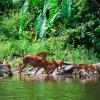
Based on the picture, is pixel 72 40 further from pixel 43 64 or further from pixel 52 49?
pixel 43 64

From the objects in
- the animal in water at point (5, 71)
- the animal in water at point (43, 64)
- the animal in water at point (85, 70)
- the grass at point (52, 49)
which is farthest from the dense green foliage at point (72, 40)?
the animal in water at point (5, 71)

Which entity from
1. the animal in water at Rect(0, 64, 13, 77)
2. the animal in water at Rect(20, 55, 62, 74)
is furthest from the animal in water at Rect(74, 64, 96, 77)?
the animal in water at Rect(0, 64, 13, 77)

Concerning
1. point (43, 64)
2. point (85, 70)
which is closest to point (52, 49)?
point (43, 64)

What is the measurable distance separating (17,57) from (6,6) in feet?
30.7

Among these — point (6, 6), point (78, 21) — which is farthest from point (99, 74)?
point (6, 6)

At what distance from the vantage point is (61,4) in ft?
15.5

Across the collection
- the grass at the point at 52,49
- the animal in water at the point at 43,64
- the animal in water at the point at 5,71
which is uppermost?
the grass at the point at 52,49

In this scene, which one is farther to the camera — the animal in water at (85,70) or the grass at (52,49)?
the grass at (52,49)

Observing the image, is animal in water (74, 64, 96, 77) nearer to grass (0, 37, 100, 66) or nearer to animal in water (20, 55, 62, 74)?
animal in water (20, 55, 62, 74)

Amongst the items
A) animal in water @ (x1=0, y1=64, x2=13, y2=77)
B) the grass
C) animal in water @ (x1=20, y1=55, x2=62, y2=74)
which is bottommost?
animal in water @ (x1=0, y1=64, x2=13, y2=77)

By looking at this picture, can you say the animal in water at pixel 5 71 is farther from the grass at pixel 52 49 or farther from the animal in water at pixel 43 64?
the grass at pixel 52 49

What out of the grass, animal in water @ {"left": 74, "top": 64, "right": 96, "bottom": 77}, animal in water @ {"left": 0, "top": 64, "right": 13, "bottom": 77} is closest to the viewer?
animal in water @ {"left": 0, "top": 64, "right": 13, "bottom": 77}

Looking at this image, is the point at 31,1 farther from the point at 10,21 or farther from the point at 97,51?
the point at 10,21

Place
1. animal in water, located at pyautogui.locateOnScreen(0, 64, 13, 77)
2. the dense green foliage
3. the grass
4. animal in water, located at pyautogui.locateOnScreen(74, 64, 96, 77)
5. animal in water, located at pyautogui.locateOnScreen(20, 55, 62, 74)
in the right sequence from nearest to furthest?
animal in water, located at pyautogui.locateOnScreen(0, 64, 13, 77) → animal in water, located at pyautogui.locateOnScreen(74, 64, 96, 77) → animal in water, located at pyautogui.locateOnScreen(20, 55, 62, 74) → the grass → the dense green foliage
